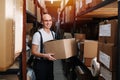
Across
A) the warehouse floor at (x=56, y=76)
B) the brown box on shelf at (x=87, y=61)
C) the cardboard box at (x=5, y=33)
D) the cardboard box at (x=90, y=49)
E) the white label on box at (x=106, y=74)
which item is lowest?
the warehouse floor at (x=56, y=76)

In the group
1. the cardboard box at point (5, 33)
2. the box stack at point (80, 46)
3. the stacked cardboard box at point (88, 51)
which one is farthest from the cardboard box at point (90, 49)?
the cardboard box at point (5, 33)

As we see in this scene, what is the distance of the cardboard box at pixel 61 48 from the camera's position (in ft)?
8.41

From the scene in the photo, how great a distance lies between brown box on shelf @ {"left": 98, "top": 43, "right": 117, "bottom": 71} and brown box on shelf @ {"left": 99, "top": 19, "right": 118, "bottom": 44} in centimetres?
3

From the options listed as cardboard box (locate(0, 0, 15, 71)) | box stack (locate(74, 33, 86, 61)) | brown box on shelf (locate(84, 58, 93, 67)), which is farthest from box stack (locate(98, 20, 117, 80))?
box stack (locate(74, 33, 86, 61))

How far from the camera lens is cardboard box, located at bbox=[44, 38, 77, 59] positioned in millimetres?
2562

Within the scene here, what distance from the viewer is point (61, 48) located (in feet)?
8.41

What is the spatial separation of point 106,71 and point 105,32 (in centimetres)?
24

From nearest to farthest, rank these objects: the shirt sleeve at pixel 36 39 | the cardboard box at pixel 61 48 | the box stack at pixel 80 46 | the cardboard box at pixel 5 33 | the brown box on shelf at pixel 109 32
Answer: the brown box on shelf at pixel 109 32, the cardboard box at pixel 5 33, the box stack at pixel 80 46, the cardboard box at pixel 61 48, the shirt sleeve at pixel 36 39

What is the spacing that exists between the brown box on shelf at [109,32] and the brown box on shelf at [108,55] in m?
0.03

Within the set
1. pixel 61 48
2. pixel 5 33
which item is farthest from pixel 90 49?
pixel 5 33

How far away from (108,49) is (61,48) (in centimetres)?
130

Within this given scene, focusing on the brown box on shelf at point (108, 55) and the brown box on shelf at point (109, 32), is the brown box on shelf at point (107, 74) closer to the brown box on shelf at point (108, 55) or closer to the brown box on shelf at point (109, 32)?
the brown box on shelf at point (108, 55)

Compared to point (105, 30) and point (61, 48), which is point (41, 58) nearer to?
point (61, 48)

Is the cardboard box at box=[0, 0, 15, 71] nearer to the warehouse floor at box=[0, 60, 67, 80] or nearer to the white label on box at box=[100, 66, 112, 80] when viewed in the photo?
the warehouse floor at box=[0, 60, 67, 80]
